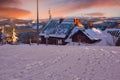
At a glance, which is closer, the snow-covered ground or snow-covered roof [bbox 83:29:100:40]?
the snow-covered ground

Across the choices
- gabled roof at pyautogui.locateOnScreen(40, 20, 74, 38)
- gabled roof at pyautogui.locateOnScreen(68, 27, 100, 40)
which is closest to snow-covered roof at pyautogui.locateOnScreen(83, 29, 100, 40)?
gabled roof at pyautogui.locateOnScreen(68, 27, 100, 40)

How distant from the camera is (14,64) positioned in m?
14.8

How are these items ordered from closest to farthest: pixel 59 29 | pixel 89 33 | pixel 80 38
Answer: pixel 80 38 < pixel 89 33 < pixel 59 29

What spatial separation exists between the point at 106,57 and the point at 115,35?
35.4 m

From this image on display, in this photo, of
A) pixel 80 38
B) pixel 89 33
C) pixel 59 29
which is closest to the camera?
pixel 80 38

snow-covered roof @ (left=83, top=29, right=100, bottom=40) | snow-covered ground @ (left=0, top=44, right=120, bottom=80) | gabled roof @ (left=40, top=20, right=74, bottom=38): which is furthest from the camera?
gabled roof @ (left=40, top=20, right=74, bottom=38)

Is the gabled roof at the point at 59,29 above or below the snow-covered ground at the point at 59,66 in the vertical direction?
above

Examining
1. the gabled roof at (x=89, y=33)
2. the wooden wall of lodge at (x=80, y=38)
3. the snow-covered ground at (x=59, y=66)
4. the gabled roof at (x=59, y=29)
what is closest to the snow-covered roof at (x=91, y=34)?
the gabled roof at (x=89, y=33)

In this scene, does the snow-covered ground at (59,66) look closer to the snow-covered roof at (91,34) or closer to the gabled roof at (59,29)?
the snow-covered roof at (91,34)

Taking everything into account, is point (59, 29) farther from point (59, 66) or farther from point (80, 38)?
point (59, 66)

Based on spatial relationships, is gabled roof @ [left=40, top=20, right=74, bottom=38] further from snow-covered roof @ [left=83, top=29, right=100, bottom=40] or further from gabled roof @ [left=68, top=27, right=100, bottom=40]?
snow-covered roof @ [left=83, top=29, right=100, bottom=40]

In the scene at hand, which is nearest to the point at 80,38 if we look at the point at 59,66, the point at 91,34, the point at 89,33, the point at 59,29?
the point at 89,33

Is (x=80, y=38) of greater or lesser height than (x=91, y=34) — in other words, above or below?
below

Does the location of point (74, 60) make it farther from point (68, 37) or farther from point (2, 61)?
point (68, 37)
